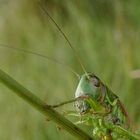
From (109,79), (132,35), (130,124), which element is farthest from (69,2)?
(130,124)

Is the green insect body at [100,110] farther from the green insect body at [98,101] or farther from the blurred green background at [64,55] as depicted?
the blurred green background at [64,55]

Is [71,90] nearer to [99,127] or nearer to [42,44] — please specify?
[42,44]

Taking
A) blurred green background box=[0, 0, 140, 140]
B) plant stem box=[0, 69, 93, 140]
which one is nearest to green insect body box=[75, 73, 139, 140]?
plant stem box=[0, 69, 93, 140]

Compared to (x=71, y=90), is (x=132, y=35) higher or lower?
higher

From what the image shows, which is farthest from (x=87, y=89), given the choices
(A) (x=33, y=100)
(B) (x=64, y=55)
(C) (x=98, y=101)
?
(B) (x=64, y=55)

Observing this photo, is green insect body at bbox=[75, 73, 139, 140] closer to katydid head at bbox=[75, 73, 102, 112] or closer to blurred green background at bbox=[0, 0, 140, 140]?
katydid head at bbox=[75, 73, 102, 112]

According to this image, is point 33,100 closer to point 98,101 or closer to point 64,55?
point 98,101
